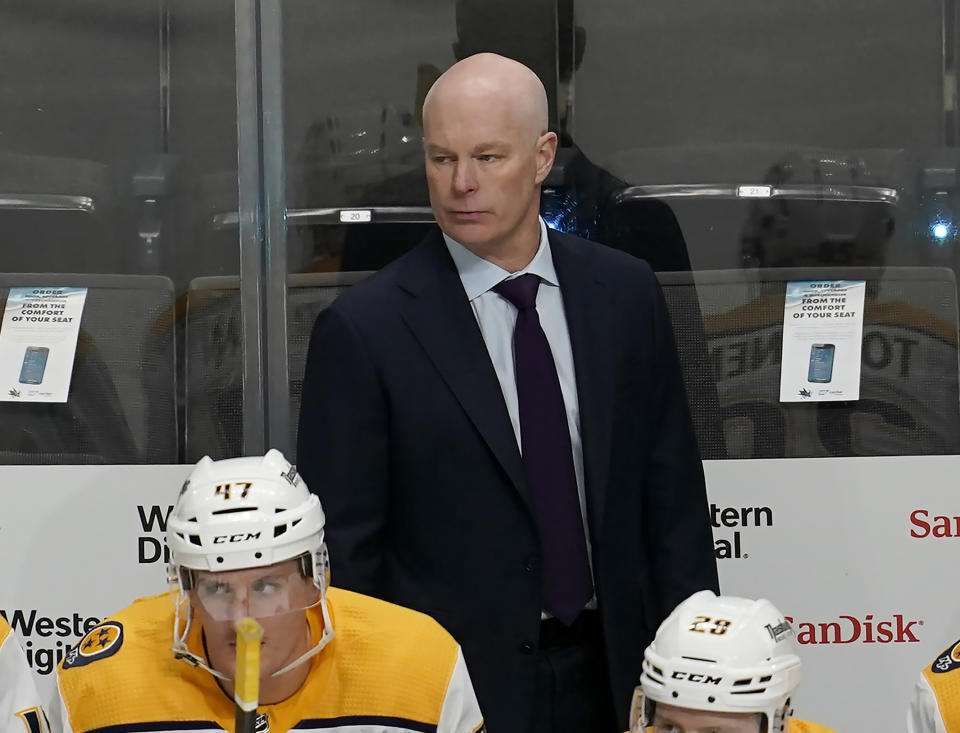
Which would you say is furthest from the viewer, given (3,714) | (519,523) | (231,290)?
(231,290)

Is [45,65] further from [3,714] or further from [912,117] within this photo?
[912,117]

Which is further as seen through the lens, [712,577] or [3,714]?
[712,577]

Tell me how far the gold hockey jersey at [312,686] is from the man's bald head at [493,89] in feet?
3.04

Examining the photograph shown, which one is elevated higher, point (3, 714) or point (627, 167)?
point (627, 167)

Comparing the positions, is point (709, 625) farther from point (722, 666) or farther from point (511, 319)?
point (511, 319)

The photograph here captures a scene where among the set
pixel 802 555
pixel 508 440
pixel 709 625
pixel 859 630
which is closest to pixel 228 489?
pixel 508 440

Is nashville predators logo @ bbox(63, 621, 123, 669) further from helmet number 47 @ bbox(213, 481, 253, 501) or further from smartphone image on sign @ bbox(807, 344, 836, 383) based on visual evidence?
smartphone image on sign @ bbox(807, 344, 836, 383)

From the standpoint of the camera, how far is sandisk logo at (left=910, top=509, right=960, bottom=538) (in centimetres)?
316

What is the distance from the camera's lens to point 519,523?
8.25ft

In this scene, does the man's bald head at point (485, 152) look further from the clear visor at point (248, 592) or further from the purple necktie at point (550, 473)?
the clear visor at point (248, 592)

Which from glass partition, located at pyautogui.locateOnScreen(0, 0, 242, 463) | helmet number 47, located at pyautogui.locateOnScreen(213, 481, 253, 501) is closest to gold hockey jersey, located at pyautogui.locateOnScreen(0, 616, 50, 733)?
helmet number 47, located at pyautogui.locateOnScreen(213, 481, 253, 501)

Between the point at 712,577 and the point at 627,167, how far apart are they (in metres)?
1.04

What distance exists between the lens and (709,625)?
204cm

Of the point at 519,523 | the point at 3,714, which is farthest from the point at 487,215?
the point at 3,714
